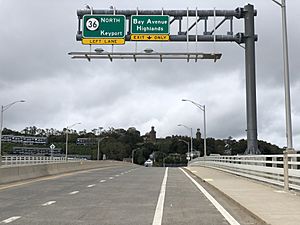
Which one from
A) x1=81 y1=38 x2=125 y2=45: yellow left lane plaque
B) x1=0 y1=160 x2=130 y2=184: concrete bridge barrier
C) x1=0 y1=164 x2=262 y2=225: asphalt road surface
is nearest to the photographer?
x1=0 y1=164 x2=262 y2=225: asphalt road surface

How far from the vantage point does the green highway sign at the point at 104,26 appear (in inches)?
1161

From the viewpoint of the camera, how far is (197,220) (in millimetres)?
10641

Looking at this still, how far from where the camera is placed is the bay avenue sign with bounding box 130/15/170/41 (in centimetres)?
2959

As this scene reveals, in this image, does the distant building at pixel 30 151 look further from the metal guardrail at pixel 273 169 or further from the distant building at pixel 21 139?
the metal guardrail at pixel 273 169

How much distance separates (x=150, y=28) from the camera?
29781 millimetres

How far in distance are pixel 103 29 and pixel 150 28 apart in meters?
3.01

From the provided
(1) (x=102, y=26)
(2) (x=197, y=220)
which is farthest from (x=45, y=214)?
(1) (x=102, y=26)

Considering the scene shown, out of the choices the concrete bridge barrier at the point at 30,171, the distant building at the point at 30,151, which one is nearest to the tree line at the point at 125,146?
the distant building at the point at 30,151

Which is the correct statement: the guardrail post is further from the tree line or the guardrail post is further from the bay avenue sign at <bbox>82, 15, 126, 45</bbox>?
the tree line

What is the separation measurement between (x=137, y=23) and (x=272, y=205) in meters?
19.9

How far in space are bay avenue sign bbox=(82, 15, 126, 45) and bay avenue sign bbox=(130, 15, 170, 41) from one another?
764 mm

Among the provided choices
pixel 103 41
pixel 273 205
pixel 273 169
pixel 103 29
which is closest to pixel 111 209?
pixel 273 205

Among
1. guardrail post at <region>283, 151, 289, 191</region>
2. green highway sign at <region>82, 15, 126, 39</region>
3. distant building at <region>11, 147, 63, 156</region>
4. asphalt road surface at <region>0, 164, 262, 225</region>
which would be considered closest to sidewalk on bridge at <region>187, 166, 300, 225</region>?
guardrail post at <region>283, 151, 289, 191</region>

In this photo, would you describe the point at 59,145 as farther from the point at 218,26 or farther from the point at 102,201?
the point at 102,201
